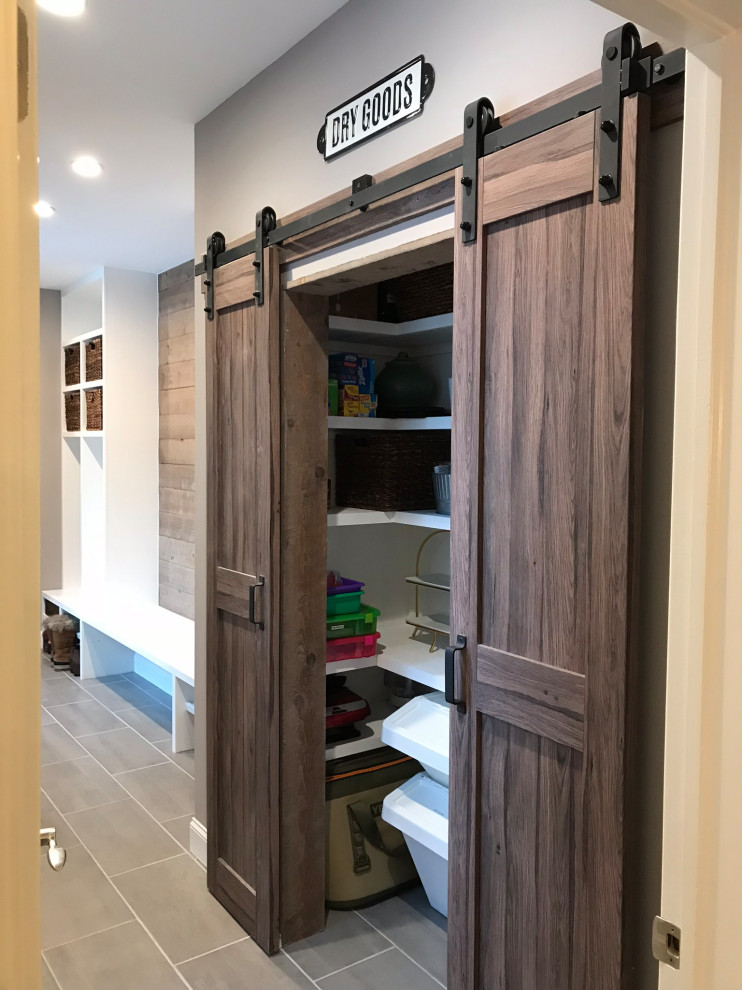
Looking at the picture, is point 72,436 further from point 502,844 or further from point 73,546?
point 502,844

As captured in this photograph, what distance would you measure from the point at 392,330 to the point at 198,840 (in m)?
2.13

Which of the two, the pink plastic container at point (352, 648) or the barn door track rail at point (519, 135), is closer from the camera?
the barn door track rail at point (519, 135)

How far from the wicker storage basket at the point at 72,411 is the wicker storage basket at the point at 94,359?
0.34 metres

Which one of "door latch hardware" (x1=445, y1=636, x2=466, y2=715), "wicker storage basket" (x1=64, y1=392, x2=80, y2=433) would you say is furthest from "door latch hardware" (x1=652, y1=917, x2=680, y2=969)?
"wicker storage basket" (x1=64, y1=392, x2=80, y2=433)

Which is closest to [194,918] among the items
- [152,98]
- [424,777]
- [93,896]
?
[93,896]

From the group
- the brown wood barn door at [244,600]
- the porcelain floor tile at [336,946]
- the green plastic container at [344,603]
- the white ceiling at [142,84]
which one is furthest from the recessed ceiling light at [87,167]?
the porcelain floor tile at [336,946]

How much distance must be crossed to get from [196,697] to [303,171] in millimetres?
1945

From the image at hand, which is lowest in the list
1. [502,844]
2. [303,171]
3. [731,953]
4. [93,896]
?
[93,896]

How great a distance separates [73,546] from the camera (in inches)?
239

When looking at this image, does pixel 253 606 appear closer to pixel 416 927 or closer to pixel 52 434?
pixel 416 927

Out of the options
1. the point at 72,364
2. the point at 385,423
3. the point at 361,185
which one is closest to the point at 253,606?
the point at 385,423

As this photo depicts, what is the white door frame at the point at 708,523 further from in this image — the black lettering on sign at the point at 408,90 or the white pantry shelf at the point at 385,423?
the white pantry shelf at the point at 385,423

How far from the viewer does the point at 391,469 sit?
8.63ft

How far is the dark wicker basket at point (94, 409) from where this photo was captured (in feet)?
17.7
